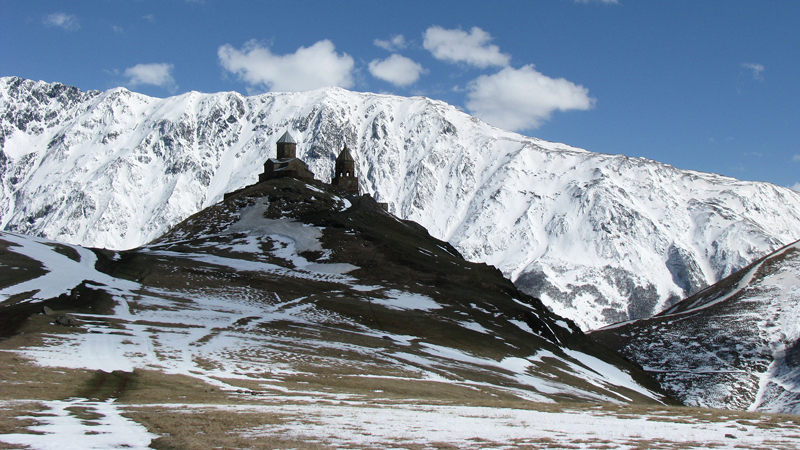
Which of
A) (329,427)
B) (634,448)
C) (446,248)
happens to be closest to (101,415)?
(329,427)

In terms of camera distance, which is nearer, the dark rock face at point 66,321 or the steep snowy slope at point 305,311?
the steep snowy slope at point 305,311

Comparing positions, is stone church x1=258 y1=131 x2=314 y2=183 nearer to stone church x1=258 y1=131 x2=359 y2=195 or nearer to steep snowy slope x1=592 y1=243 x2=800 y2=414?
stone church x1=258 y1=131 x2=359 y2=195

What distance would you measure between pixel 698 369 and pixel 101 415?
4926 inches

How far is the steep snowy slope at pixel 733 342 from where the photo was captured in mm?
121312

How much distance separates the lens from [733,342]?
13588 centimetres

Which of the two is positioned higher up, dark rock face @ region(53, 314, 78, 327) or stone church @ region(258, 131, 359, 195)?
stone church @ region(258, 131, 359, 195)

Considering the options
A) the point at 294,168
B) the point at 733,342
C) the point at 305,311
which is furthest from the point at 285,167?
the point at 733,342

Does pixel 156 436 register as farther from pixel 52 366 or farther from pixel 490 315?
pixel 490 315

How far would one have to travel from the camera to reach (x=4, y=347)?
155 feet

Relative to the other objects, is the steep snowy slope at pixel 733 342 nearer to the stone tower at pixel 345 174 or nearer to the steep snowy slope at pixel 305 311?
the steep snowy slope at pixel 305 311

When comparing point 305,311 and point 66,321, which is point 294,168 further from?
point 66,321

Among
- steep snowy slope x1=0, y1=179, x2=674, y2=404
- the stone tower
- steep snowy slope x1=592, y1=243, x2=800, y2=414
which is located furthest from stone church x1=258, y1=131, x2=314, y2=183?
steep snowy slope x1=592, y1=243, x2=800, y2=414

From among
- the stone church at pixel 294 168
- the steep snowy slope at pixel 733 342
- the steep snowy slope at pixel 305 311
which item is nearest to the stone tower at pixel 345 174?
the stone church at pixel 294 168

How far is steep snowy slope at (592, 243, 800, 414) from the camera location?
121 metres
